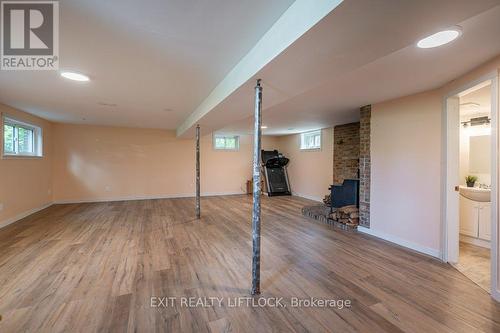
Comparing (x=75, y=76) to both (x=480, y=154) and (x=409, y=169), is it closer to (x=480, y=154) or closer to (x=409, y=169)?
(x=409, y=169)

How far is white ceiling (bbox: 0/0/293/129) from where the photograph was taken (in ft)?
4.66

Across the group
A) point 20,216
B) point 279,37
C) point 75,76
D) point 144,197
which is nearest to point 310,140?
point 144,197

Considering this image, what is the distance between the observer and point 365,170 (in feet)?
12.6

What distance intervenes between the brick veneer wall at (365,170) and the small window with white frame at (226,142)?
5.08m

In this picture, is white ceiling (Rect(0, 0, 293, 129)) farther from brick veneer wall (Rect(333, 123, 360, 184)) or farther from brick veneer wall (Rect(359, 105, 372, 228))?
brick veneer wall (Rect(333, 123, 360, 184))

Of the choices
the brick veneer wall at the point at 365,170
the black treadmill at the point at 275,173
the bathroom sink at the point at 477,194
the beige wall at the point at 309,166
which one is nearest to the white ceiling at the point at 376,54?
the brick veneer wall at the point at 365,170

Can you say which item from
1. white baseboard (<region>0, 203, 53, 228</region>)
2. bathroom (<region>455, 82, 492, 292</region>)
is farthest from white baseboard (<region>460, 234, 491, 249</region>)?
white baseboard (<region>0, 203, 53, 228</region>)

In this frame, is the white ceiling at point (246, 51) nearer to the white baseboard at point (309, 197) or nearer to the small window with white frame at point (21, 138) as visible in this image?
the small window with white frame at point (21, 138)

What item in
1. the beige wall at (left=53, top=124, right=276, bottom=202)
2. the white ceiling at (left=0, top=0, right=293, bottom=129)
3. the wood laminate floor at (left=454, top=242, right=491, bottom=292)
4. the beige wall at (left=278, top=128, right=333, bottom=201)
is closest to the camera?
the white ceiling at (left=0, top=0, right=293, bottom=129)

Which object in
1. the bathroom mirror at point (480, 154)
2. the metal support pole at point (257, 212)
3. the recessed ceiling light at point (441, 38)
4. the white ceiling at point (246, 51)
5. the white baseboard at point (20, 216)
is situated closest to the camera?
the white ceiling at point (246, 51)

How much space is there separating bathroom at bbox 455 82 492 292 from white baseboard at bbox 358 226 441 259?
0.26m

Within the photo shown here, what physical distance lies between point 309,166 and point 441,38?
576cm

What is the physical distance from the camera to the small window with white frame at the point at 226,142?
802 cm

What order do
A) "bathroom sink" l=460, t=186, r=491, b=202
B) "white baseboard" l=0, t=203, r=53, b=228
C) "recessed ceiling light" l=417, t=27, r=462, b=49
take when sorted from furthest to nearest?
"white baseboard" l=0, t=203, r=53, b=228 < "bathroom sink" l=460, t=186, r=491, b=202 < "recessed ceiling light" l=417, t=27, r=462, b=49
